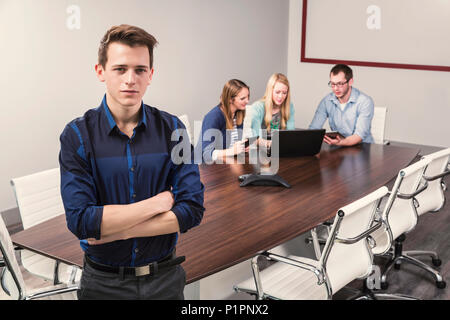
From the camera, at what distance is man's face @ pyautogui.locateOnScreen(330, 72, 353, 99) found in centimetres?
468

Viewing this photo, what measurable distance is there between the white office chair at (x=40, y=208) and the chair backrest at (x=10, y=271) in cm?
30

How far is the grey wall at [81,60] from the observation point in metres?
4.90

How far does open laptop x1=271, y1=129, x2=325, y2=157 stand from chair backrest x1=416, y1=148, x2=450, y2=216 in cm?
81

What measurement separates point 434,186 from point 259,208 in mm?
1536

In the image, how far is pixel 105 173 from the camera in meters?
1.73

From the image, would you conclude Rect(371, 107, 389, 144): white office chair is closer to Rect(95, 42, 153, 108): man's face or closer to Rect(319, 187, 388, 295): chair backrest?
Rect(319, 187, 388, 295): chair backrest

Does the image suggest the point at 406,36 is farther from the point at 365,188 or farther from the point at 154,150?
the point at 154,150

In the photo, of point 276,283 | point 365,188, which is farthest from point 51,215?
point 365,188

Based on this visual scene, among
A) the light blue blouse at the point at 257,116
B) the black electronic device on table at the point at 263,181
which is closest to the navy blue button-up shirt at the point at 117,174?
the black electronic device on table at the point at 263,181


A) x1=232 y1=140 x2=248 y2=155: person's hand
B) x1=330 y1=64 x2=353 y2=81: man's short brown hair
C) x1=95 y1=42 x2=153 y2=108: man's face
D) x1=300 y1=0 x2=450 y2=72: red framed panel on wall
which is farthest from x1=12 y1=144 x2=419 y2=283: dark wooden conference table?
x1=300 y1=0 x2=450 y2=72: red framed panel on wall

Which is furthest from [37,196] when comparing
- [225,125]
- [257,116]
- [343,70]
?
[343,70]

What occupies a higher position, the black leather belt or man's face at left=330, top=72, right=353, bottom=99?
man's face at left=330, top=72, right=353, bottom=99

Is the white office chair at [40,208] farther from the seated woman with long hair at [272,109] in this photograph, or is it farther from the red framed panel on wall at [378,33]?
the red framed panel on wall at [378,33]
